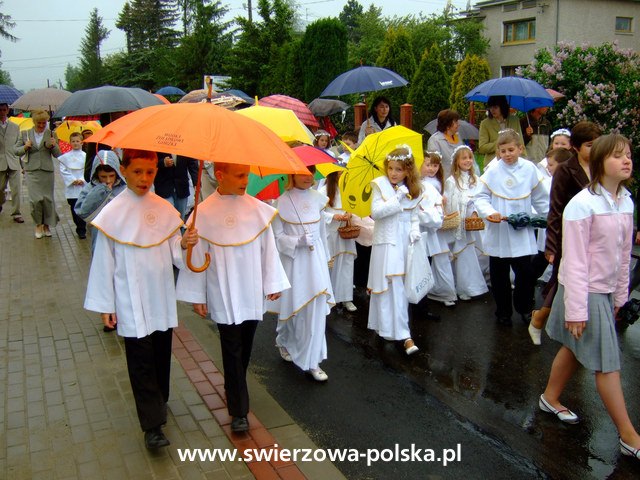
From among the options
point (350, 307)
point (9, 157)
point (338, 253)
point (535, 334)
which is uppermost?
point (9, 157)

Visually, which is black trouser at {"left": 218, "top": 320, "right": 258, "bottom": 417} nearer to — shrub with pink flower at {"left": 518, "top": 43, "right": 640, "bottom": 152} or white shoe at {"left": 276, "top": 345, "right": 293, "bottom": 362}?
white shoe at {"left": 276, "top": 345, "right": 293, "bottom": 362}

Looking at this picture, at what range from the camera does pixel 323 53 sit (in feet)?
72.8

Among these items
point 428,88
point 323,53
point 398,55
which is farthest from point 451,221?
point 398,55

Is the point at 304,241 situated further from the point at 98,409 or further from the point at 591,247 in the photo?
the point at 591,247

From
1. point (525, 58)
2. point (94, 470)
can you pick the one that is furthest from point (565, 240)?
point (525, 58)

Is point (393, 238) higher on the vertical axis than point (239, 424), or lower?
higher

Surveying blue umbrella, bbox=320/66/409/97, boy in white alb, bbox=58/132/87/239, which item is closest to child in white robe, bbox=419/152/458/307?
blue umbrella, bbox=320/66/409/97

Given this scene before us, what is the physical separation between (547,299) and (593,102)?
779 centimetres

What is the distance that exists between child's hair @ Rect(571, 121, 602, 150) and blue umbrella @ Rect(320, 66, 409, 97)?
4681mm

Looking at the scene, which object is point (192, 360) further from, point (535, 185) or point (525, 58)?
point (525, 58)

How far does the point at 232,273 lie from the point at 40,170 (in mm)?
8010

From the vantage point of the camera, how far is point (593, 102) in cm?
1199

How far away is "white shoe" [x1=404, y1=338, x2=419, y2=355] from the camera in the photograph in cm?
605

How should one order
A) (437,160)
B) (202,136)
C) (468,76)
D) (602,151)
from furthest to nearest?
(468,76) → (437,160) → (602,151) → (202,136)
